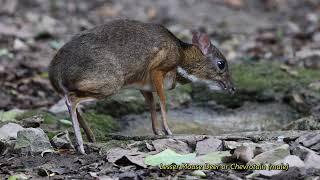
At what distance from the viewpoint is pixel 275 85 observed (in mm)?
7723

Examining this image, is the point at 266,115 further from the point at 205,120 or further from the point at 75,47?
the point at 75,47

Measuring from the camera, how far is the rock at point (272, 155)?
174 inches

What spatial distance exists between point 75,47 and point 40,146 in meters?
0.90

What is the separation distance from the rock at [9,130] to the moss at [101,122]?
0.86 meters

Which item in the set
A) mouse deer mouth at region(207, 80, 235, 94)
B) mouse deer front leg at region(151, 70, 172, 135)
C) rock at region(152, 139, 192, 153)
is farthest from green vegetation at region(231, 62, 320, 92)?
rock at region(152, 139, 192, 153)

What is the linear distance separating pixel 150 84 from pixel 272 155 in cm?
184

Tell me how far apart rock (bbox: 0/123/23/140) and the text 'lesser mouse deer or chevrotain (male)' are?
47cm

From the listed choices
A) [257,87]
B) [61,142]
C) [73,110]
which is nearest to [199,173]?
[61,142]

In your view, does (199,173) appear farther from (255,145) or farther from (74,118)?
(74,118)

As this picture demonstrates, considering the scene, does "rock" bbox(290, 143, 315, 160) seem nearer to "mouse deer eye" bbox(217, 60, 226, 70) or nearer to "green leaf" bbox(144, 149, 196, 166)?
"green leaf" bbox(144, 149, 196, 166)

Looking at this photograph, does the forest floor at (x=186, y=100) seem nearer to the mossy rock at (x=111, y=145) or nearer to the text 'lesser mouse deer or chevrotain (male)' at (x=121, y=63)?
the mossy rock at (x=111, y=145)

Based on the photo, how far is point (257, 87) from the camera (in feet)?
25.2

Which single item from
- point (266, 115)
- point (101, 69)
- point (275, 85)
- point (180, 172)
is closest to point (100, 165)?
point (180, 172)

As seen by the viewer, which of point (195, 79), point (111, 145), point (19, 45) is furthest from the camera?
point (19, 45)
